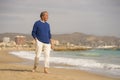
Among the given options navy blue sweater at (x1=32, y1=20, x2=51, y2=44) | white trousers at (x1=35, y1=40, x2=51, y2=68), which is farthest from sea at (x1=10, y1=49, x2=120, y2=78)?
navy blue sweater at (x1=32, y1=20, x2=51, y2=44)

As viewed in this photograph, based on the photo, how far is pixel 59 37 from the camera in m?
173

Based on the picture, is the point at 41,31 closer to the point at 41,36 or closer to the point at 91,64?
the point at 41,36

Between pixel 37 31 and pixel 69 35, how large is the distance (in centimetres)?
16832

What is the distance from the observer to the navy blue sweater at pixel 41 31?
25.4ft

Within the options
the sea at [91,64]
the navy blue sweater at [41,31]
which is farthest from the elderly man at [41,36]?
the sea at [91,64]

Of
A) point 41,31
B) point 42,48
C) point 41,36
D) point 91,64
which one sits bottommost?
point 91,64

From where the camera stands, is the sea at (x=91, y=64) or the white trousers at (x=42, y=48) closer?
the white trousers at (x=42, y=48)

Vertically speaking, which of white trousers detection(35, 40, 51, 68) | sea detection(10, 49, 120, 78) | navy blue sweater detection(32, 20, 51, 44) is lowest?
sea detection(10, 49, 120, 78)

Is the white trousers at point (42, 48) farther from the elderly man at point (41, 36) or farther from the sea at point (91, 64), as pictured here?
the sea at point (91, 64)

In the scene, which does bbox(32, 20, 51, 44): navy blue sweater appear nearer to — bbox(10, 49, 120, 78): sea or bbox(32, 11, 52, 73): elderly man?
bbox(32, 11, 52, 73): elderly man

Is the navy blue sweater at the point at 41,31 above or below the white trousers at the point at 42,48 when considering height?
above

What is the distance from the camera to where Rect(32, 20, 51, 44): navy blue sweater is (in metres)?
7.74

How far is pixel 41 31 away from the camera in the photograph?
7766 millimetres

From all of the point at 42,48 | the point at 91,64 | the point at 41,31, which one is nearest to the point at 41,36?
the point at 41,31
